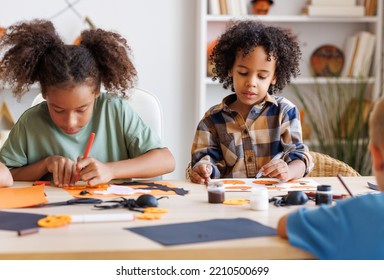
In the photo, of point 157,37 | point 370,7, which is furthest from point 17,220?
point 370,7

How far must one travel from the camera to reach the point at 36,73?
2029mm

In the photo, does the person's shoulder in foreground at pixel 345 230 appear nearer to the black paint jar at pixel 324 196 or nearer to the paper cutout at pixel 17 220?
the black paint jar at pixel 324 196

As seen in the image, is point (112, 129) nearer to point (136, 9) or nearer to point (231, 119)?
point (231, 119)

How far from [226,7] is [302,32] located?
55 cm

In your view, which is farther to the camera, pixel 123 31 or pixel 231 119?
pixel 123 31

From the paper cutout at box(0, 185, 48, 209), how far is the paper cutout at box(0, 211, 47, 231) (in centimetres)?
10

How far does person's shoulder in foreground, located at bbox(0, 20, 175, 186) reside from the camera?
76.7 inches

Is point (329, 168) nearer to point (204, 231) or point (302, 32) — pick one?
point (204, 231)

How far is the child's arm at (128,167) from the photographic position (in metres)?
1.84

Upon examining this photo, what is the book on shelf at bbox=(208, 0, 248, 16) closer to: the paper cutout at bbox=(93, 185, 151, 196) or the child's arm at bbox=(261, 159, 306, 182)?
the child's arm at bbox=(261, 159, 306, 182)

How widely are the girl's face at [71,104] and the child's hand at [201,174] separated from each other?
0.37 metres

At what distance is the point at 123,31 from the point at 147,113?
5.62 feet

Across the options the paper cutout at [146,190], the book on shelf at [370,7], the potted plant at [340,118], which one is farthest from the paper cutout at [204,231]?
the book on shelf at [370,7]

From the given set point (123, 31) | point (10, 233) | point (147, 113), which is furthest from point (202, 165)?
point (123, 31)
